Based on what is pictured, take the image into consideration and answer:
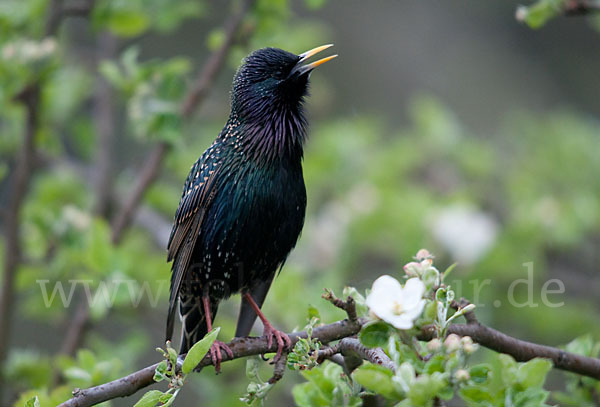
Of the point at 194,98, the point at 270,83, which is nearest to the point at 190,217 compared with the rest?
the point at 270,83

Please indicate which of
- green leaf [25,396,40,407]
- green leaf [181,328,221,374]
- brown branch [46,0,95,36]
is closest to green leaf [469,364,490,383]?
green leaf [181,328,221,374]

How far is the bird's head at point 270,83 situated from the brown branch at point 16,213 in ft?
4.28

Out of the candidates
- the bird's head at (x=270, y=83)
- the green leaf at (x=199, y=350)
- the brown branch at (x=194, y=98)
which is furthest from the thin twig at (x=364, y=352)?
the brown branch at (x=194, y=98)

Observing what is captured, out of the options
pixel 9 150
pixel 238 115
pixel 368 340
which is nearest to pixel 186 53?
pixel 9 150

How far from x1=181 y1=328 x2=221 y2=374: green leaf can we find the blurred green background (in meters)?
0.77

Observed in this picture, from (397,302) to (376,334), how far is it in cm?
13

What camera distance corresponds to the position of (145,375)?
2.17 m

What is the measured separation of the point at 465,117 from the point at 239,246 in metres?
6.01

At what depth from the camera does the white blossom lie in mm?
1820

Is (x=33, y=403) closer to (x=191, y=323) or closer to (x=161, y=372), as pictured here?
(x=161, y=372)

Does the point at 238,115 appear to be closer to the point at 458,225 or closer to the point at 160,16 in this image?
the point at 160,16

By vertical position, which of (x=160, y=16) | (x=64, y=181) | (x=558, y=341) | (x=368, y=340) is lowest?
(x=558, y=341)

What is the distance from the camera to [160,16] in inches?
165

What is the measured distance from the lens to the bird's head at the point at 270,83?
3283mm
